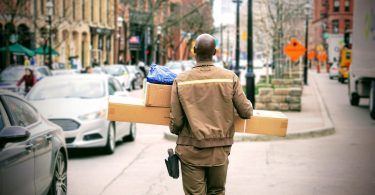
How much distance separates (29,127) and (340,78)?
4346cm

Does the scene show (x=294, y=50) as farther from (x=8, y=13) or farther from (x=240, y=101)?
(x=8, y=13)

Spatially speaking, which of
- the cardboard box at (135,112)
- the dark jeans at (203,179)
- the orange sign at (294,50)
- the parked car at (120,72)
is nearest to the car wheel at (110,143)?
the cardboard box at (135,112)

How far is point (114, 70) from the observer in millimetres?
37875

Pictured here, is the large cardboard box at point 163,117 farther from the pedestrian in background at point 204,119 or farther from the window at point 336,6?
the window at point 336,6

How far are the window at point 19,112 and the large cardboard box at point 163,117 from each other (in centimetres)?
92

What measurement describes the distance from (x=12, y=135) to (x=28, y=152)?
57 cm

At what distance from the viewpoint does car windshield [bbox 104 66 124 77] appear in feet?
122

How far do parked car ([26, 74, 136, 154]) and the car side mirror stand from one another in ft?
20.5

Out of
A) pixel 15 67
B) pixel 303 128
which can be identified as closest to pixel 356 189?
pixel 303 128

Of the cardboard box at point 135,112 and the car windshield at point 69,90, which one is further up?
the cardboard box at point 135,112

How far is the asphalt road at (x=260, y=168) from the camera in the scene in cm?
878

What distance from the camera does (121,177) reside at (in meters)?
9.66

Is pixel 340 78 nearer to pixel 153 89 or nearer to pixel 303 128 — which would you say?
pixel 303 128

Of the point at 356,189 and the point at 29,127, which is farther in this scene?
the point at 356,189
